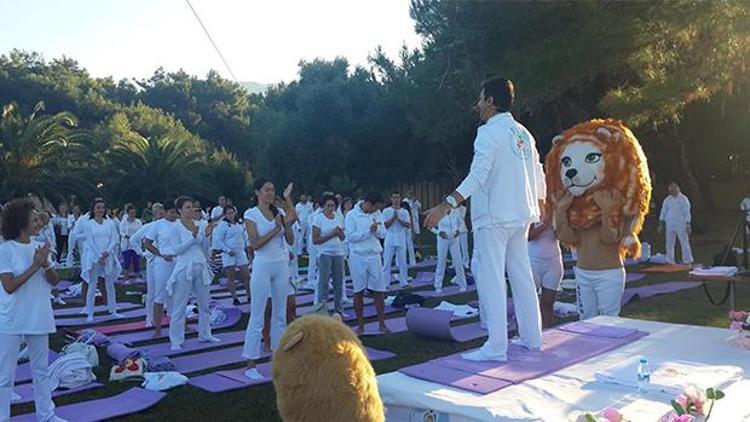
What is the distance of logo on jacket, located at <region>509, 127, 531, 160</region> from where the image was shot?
15.8 feet

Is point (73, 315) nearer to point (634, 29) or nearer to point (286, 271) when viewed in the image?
point (286, 271)

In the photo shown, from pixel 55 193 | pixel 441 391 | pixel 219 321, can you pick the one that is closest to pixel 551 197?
pixel 441 391

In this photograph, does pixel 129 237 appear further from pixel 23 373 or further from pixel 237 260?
pixel 23 373

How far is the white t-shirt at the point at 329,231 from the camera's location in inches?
360

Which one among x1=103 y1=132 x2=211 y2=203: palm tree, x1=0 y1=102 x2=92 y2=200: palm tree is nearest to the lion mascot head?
x1=0 y1=102 x2=92 y2=200: palm tree

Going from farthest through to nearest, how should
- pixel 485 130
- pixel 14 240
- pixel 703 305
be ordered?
pixel 703 305 → pixel 14 240 → pixel 485 130

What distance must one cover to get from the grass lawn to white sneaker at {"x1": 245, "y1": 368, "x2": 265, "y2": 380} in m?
0.18

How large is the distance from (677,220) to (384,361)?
10.6 metres

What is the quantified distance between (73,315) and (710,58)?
13.1m

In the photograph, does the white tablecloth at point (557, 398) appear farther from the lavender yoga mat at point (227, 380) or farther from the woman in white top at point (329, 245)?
the woman in white top at point (329, 245)

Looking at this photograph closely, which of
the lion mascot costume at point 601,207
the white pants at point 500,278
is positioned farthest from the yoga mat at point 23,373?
the lion mascot costume at point 601,207

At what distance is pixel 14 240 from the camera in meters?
5.47

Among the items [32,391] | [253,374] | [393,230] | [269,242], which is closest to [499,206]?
[269,242]

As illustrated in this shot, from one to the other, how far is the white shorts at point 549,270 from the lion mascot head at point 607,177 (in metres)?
0.81
